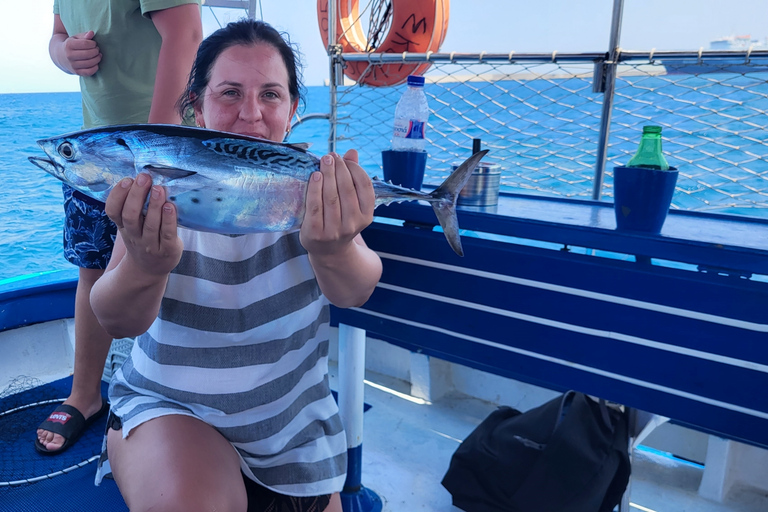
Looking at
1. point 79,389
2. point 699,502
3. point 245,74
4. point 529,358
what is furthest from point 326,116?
point 699,502

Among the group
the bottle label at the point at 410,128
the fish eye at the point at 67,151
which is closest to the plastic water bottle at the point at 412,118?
the bottle label at the point at 410,128

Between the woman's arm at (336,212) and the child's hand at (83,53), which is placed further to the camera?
the child's hand at (83,53)

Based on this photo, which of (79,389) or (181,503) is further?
(79,389)

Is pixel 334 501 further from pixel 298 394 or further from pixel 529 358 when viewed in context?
pixel 529 358

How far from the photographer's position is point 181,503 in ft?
2.61

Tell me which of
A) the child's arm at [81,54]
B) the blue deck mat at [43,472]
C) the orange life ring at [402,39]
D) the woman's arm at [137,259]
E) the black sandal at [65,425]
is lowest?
the blue deck mat at [43,472]

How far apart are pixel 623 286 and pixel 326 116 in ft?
3.93

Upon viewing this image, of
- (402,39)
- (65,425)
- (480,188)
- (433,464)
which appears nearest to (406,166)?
(480,188)

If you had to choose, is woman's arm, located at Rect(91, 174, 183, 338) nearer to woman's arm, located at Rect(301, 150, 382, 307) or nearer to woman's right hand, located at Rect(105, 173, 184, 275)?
woman's right hand, located at Rect(105, 173, 184, 275)

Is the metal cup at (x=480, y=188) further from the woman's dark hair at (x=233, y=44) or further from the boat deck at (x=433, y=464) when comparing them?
the boat deck at (x=433, y=464)

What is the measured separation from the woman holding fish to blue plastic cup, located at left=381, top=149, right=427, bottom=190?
1.53 ft

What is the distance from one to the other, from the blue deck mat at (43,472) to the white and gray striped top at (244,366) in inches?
26.9

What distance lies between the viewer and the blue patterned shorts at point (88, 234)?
1.55 m

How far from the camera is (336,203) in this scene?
2.83 feet
